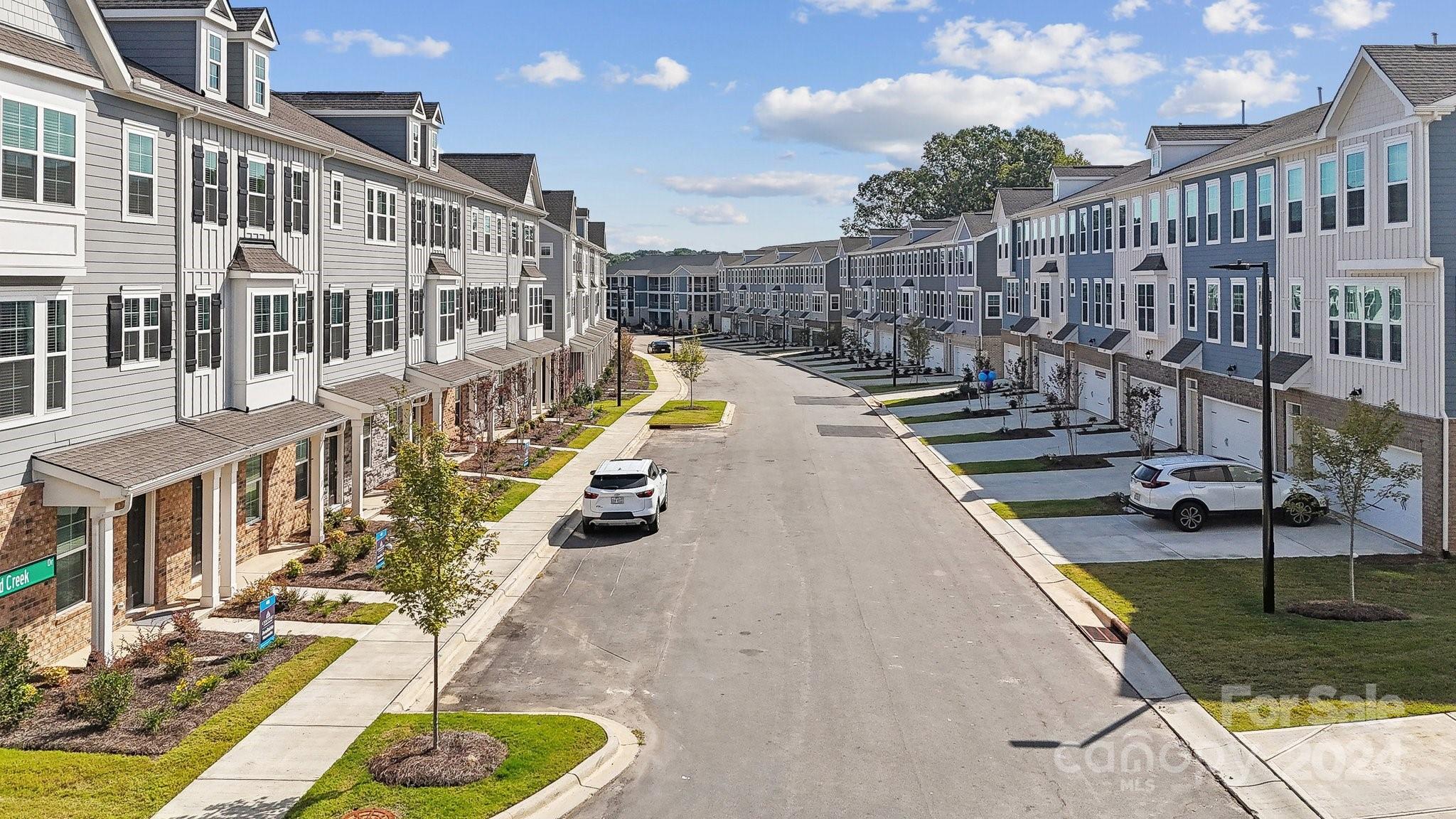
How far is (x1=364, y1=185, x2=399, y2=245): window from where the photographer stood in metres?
28.6

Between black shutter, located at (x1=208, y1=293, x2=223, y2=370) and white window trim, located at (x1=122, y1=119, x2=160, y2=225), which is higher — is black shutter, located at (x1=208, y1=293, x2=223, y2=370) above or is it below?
below

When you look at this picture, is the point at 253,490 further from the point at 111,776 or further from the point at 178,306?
the point at 111,776

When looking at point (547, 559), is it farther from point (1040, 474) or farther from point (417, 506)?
point (1040, 474)

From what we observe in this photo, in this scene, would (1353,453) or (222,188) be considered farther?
(222,188)

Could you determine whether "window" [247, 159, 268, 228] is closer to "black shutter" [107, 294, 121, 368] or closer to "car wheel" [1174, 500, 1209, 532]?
"black shutter" [107, 294, 121, 368]

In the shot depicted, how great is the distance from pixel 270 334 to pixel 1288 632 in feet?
64.7

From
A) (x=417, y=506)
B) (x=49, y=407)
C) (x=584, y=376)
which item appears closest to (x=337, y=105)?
A: (x=49, y=407)

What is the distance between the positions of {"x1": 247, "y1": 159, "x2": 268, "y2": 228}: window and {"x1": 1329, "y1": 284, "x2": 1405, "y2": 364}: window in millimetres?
24376

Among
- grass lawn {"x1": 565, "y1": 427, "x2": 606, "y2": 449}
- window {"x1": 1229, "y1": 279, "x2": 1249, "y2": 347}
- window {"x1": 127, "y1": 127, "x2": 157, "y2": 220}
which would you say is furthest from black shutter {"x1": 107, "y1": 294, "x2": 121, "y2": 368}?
window {"x1": 1229, "y1": 279, "x2": 1249, "y2": 347}

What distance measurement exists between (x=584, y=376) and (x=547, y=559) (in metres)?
39.8

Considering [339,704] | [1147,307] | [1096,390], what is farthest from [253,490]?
[1096,390]

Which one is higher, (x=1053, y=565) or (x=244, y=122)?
(x=244, y=122)

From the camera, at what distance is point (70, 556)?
634 inches

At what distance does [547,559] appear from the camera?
23.7 metres
